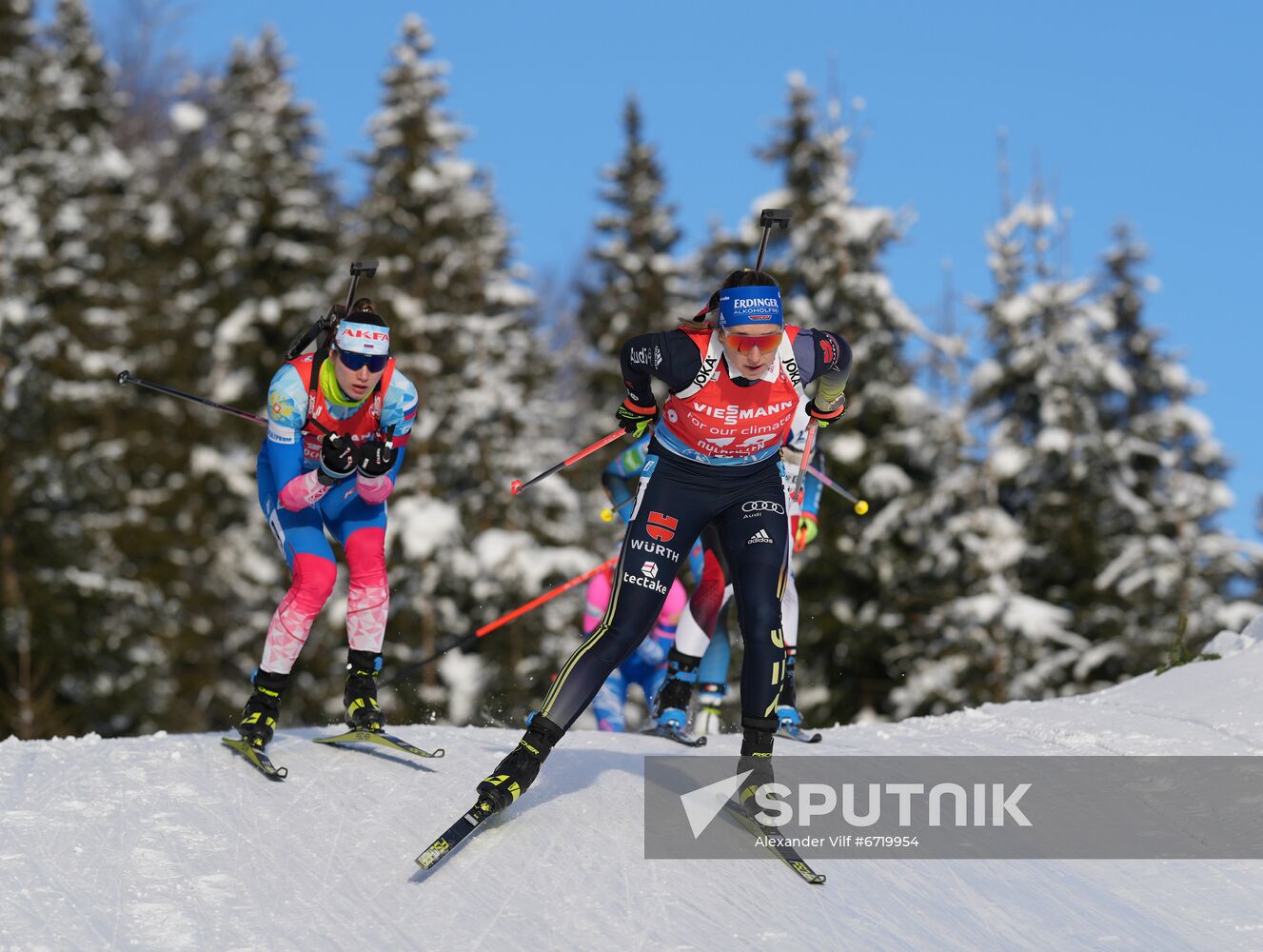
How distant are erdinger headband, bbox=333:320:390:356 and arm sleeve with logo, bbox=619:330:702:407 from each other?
1.32 m

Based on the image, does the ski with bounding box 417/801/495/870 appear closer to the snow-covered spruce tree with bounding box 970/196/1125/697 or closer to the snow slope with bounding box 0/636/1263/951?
the snow slope with bounding box 0/636/1263/951

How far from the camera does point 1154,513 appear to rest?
21.8m

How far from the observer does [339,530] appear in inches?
271

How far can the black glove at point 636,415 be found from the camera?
5742mm

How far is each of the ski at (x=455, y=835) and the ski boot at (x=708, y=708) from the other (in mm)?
3019

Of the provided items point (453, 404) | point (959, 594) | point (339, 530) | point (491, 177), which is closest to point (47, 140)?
point (491, 177)

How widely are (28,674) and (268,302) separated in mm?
8723

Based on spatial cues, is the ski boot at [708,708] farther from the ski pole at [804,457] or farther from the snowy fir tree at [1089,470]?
the snowy fir tree at [1089,470]

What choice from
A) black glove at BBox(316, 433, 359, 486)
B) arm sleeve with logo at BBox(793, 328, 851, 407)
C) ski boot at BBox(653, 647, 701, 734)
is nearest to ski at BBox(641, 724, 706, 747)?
ski boot at BBox(653, 647, 701, 734)

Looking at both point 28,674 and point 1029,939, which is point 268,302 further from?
point 1029,939

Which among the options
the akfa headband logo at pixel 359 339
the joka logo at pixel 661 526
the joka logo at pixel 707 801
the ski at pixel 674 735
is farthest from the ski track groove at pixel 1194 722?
the akfa headband logo at pixel 359 339

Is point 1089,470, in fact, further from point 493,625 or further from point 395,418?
point 395,418

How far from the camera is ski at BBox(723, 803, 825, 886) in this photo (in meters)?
5.14

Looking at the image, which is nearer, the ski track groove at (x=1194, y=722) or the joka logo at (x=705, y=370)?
the joka logo at (x=705, y=370)
